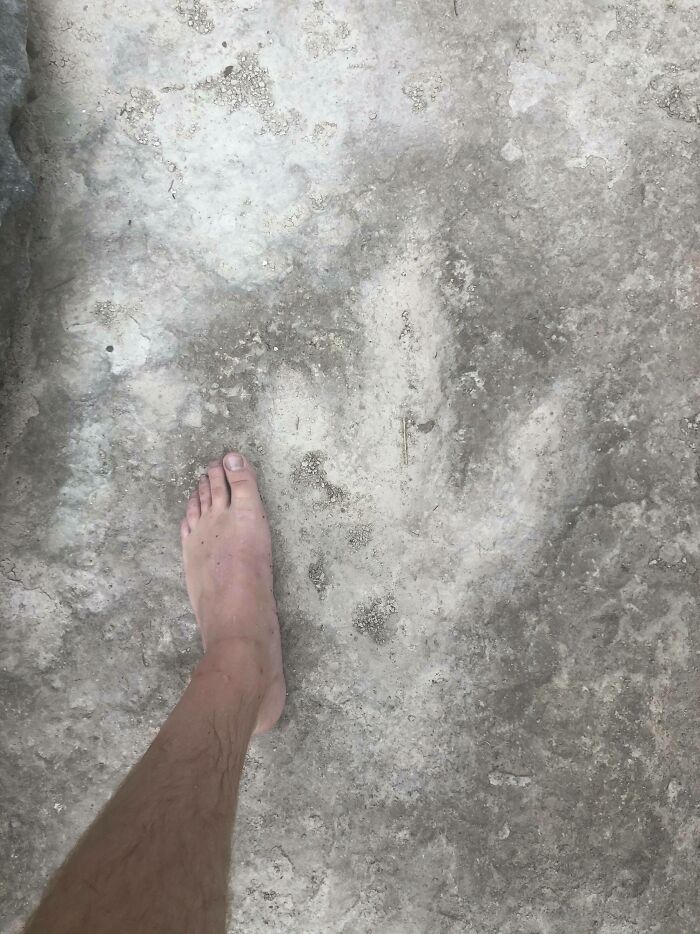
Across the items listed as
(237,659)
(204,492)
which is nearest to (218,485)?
(204,492)

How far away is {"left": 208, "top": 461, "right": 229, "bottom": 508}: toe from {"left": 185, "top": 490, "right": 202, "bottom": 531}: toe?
5 cm

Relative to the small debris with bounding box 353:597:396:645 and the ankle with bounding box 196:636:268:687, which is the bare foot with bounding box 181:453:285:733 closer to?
the ankle with bounding box 196:636:268:687

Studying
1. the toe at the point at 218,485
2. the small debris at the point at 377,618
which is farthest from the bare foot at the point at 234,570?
the small debris at the point at 377,618

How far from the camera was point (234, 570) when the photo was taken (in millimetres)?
1623

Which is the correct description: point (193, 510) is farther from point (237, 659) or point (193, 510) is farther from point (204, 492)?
point (237, 659)

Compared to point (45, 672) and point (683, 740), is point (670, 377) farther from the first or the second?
point (45, 672)

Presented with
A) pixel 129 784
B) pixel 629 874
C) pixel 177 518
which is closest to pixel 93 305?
pixel 177 518

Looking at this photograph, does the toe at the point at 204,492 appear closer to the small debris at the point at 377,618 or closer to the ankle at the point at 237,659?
the ankle at the point at 237,659

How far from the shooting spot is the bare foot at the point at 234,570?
1.58m

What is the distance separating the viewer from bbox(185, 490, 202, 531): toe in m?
1.65

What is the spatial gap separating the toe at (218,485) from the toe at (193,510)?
0.16 feet

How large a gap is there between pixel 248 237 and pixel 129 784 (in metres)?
1.22

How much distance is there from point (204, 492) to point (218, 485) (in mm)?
43

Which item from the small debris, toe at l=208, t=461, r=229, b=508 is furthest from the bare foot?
the small debris
